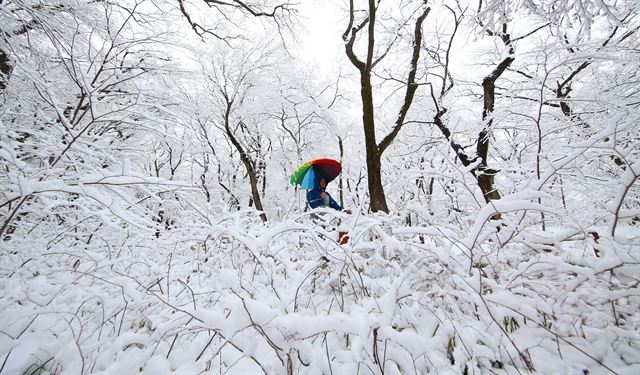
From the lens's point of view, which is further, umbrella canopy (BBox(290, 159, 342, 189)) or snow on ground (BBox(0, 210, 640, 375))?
umbrella canopy (BBox(290, 159, 342, 189))

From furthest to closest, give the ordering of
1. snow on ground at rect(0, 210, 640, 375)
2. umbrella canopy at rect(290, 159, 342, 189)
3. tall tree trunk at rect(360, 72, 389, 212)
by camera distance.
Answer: umbrella canopy at rect(290, 159, 342, 189)
tall tree trunk at rect(360, 72, 389, 212)
snow on ground at rect(0, 210, 640, 375)

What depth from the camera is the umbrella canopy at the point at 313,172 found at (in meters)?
5.12

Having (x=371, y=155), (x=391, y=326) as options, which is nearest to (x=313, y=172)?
(x=371, y=155)

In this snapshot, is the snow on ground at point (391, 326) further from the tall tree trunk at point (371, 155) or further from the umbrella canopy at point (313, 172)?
the umbrella canopy at point (313, 172)

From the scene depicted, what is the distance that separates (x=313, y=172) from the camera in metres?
5.22

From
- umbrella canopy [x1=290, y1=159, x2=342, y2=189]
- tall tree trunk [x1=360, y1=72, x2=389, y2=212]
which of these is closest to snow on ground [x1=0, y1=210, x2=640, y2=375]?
tall tree trunk [x1=360, y1=72, x2=389, y2=212]

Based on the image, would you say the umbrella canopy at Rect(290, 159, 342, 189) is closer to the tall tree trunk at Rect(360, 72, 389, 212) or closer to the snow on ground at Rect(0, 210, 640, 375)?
the tall tree trunk at Rect(360, 72, 389, 212)

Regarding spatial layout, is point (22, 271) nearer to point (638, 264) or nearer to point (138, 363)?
point (138, 363)

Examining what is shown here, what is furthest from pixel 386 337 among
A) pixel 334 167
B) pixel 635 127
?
pixel 334 167

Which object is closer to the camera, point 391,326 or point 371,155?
point 391,326

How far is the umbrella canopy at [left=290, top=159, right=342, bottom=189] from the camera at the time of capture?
5125 millimetres

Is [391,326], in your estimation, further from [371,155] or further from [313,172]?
[313,172]

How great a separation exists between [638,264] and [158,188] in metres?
2.17

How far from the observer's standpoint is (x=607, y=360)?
0.89m
